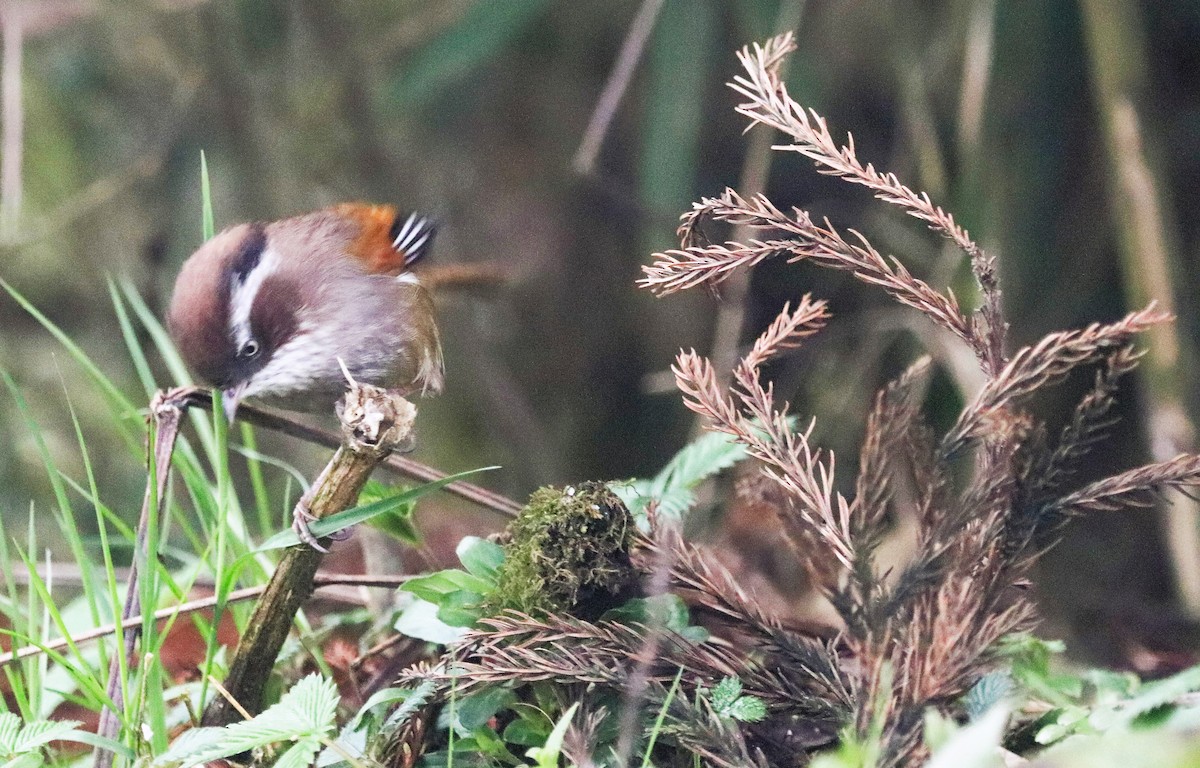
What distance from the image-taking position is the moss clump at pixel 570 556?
52.8 inches

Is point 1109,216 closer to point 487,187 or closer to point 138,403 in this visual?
point 487,187

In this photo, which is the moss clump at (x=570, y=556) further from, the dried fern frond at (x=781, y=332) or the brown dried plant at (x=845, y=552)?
the dried fern frond at (x=781, y=332)

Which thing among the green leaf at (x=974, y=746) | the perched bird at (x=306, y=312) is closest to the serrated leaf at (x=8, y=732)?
the perched bird at (x=306, y=312)

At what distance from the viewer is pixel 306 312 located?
2262 mm

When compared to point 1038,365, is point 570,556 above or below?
below

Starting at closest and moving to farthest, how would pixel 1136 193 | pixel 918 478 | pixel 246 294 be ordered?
pixel 918 478 < pixel 246 294 < pixel 1136 193

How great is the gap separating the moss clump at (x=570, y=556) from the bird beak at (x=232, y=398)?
25.6 inches

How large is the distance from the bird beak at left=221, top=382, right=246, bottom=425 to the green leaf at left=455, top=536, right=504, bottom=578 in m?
0.54

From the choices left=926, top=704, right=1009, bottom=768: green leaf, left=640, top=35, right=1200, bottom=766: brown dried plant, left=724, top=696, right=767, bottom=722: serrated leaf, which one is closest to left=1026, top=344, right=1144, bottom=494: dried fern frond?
left=640, top=35, right=1200, bottom=766: brown dried plant

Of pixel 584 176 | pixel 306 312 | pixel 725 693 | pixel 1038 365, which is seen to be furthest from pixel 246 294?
pixel 584 176

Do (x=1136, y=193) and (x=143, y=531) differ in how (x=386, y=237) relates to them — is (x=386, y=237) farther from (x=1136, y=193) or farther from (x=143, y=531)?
(x=1136, y=193)

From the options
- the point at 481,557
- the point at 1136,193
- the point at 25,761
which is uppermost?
the point at 1136,193

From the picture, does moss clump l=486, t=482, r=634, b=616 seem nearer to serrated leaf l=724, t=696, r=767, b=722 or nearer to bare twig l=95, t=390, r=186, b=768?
serrated leaf l=724, t=696, r=767, b=722

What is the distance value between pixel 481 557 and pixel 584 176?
108 inches
